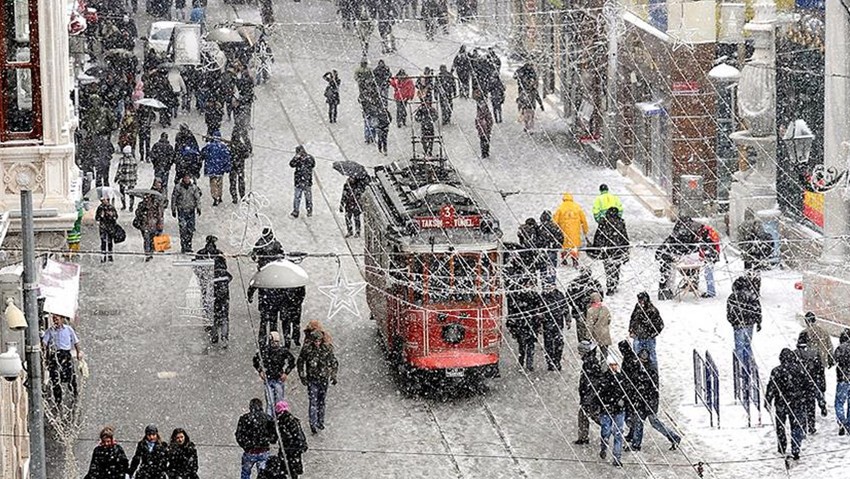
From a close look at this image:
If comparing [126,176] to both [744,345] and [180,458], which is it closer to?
[744,345]

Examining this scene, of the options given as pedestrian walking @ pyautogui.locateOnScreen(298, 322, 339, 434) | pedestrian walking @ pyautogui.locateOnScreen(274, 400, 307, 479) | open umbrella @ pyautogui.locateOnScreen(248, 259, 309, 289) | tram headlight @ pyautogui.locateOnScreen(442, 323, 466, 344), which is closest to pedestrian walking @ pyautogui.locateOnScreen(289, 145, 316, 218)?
open umbrella @ pyautogui.locateOnScreen(248, 259, 309, 289)

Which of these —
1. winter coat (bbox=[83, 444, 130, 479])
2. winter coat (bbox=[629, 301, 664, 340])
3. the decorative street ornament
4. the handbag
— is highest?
the handbag

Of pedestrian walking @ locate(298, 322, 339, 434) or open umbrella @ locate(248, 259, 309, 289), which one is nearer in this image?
pedestrian walking @ locate(298, 322, 339, 434)

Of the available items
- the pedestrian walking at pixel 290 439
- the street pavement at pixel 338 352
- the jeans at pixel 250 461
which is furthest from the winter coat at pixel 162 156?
the jeans at pixel 250 461

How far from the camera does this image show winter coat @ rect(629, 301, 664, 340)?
30094 mm

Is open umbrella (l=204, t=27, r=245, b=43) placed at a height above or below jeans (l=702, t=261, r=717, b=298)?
above

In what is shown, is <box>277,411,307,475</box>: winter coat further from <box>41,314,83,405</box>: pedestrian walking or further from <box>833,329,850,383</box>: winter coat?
<box>833,329,850,383</box>: winter coat

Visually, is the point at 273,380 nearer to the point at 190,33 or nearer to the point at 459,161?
the point at 459,161

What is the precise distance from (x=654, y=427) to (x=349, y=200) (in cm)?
1145

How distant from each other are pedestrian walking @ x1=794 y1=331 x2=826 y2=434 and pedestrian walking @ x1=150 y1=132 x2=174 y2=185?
1491cm

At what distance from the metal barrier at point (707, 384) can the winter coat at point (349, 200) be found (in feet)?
31.6

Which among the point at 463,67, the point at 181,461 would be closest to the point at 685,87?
the point at 463,67

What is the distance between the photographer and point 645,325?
3016 cm

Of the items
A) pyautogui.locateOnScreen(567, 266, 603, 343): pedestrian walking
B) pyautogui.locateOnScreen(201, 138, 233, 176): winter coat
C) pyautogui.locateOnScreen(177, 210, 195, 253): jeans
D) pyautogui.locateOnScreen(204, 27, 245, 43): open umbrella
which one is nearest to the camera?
pyautogui.locateOnScreen(567, 266, 603, 343): pedestrian walking
